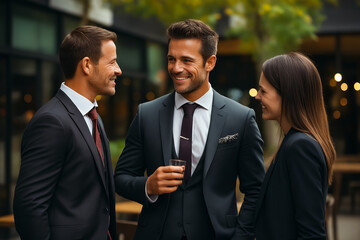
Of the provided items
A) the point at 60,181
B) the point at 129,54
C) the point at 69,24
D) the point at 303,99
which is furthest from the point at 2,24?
the point at 303,99

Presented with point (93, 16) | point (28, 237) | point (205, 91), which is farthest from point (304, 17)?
point (28, 237)

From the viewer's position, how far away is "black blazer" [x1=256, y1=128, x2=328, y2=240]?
2.43 metres

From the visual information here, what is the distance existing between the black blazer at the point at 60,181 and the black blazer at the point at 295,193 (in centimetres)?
83

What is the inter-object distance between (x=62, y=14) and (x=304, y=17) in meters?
4.37

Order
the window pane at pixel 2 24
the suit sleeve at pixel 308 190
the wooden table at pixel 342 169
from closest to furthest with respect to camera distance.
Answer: the suit sleeve at pixel 308 190
the window pane at pixel 2 24
the wooden table at pixel 342 169

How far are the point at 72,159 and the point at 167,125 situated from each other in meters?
0.67

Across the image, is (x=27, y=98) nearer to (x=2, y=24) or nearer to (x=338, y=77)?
(x=2, y=24)

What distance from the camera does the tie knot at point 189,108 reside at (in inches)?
121

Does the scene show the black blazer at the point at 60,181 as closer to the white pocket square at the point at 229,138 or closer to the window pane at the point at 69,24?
the white pocket square at the point at 229,138

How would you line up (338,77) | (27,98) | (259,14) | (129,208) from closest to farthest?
(129,208) < (27,98) < (259,14) < (338,77)

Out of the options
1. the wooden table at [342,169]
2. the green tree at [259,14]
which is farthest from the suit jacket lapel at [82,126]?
the green tree at [259,14]

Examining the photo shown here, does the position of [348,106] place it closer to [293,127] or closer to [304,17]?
[304,17]

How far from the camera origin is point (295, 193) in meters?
2.46

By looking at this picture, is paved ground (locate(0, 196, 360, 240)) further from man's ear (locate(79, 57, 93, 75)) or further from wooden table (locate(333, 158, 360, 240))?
man's ear (locate(79, 57, 93, 75))
